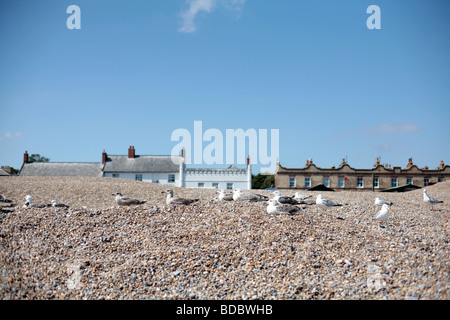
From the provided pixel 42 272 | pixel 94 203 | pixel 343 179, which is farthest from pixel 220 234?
pixel 343 179

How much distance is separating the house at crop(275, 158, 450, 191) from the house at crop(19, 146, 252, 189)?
9.15 meters

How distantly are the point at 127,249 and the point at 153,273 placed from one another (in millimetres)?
1677

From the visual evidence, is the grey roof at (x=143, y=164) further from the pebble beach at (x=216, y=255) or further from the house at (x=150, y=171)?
the pebble beach at (x=216, y=255)

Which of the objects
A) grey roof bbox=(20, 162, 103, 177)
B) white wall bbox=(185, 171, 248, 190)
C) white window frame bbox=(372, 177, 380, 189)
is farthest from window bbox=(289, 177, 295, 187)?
grey roof bbox=(20, 162, 103, 177)

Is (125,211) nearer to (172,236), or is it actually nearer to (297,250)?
(172,236)

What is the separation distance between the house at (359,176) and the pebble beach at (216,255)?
41535mm

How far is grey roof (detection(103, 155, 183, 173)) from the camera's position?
180 feet

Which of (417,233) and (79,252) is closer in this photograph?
(79,252)

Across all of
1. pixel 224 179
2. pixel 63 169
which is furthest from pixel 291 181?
pixel 63 169

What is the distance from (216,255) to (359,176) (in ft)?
166

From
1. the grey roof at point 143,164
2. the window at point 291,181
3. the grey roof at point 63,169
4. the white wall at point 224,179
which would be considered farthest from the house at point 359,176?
the grey roof at point 63,169
